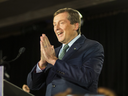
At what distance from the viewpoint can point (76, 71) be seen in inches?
49.1

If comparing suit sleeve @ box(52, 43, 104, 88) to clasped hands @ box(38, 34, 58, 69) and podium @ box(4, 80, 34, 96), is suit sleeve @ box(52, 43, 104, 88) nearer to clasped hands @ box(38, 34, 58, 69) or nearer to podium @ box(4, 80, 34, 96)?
clasped hands @ box(38, 34, 58, 69)

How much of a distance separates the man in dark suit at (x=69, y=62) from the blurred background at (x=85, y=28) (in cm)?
250

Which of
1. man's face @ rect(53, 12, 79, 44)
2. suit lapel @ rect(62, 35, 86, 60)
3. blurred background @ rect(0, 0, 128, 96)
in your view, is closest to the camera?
suit lapel @ rect(62, 35, 86, 60)

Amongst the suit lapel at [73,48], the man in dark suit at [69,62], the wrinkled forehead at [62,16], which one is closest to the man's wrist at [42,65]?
Answer: the man in dark suit at [69,62]

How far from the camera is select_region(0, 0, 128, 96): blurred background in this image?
4.63 metres

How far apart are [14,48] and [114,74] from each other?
3.49m

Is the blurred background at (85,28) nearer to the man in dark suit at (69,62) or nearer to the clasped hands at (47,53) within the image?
the man in dark suit at (69,62)

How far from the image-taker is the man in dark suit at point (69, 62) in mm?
1263

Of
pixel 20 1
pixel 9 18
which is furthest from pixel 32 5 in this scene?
pixel 9 18

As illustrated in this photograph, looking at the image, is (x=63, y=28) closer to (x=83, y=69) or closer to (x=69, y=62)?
(x=69, y=62)

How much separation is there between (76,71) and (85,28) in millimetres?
4112

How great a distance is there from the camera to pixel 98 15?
Result: 17.7ft

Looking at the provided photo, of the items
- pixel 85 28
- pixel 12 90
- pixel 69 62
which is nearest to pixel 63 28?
pixel 69 62

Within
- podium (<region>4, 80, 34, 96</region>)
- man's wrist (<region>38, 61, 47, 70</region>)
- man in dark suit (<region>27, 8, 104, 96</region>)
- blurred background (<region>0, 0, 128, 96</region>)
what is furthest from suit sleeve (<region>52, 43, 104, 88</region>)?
blurred background (<region>0, 0, 128, 96</region>)
